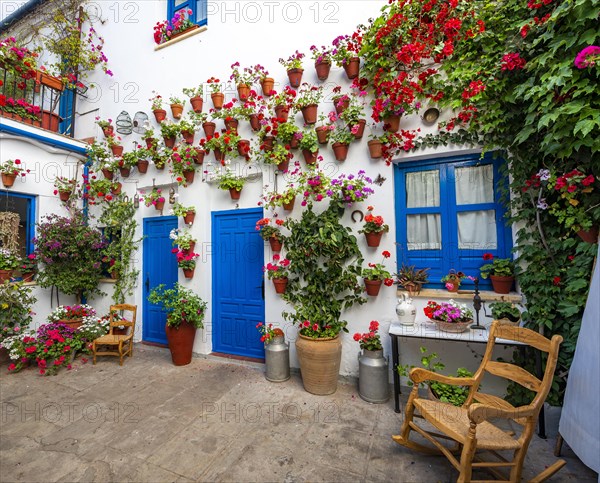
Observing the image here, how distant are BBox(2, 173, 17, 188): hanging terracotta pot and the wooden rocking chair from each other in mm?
5832

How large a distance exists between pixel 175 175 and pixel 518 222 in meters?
4.40

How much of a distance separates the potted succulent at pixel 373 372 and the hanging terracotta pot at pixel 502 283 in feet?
4.17

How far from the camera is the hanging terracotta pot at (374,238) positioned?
10.5ft

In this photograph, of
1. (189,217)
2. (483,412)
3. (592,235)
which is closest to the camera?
(483,412)

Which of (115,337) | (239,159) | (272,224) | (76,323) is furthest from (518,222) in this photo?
(76,323)

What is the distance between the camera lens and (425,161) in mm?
3295

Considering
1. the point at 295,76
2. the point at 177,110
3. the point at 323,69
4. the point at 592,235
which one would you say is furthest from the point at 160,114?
the point at 592,235

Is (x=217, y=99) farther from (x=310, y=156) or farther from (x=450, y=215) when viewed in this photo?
(x=450, y=215)

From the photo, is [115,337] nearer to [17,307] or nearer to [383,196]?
[17,307]

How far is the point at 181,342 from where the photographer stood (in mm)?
3896

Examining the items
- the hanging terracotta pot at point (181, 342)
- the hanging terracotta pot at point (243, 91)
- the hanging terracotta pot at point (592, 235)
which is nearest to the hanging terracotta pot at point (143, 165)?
the hanging terracotta pot at point (243, 91)

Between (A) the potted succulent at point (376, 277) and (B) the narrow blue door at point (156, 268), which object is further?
(B) the narrow blue door at point (156, 268)

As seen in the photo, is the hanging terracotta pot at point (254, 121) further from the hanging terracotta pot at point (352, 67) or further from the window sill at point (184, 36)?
the window sill at point (184, 36)

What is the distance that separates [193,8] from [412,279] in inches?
218
